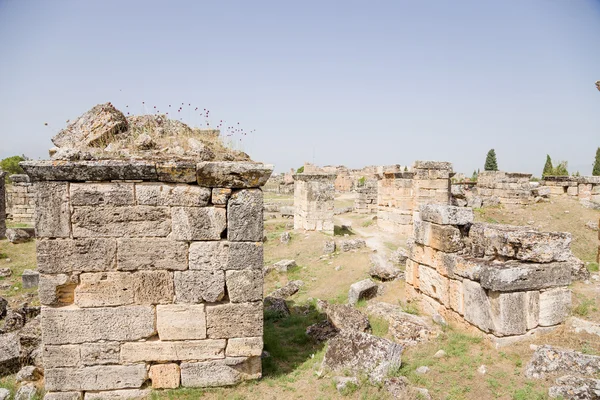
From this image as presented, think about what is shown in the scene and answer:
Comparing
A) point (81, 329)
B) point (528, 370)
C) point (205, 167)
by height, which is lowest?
point (528, 370)

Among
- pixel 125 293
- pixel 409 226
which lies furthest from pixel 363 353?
pixel 409 226

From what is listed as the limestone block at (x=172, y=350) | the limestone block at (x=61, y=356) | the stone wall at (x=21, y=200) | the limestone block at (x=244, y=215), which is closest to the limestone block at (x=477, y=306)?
the limestone block at (x=244, y=215)

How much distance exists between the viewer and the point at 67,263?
4.65 m

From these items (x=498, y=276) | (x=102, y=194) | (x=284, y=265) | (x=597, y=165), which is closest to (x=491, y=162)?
(x=597, y=165)

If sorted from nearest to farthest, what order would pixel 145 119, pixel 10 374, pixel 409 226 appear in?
1. pixel 10 374
2. pixel 145 119
3. pixel 409 226

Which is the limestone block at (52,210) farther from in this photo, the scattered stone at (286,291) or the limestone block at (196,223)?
the scattered stone at (286,291)

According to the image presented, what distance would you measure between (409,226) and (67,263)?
13527mm

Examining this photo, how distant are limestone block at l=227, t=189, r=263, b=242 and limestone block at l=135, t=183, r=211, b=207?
362mm

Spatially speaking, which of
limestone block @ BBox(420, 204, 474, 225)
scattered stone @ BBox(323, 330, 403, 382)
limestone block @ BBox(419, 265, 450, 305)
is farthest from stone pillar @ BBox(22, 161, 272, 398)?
limestone block @ BBox(420, 204, 474, 225)

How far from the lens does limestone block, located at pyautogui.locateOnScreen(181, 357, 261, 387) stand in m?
4.81

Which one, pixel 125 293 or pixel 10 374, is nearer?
pixel 125 293

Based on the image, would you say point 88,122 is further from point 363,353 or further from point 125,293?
point 363,353

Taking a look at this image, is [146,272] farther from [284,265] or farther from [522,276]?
[284,265]

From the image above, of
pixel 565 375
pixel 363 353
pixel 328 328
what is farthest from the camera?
pixel 328 328
